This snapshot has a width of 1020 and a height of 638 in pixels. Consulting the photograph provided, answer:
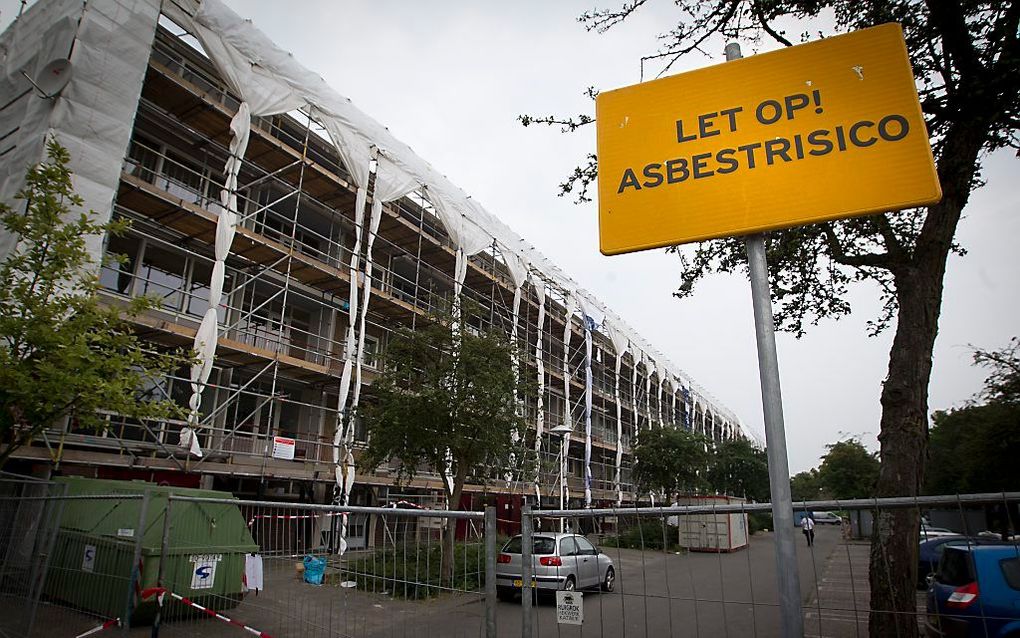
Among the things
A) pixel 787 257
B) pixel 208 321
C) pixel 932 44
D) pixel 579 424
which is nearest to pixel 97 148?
pixel 208 321

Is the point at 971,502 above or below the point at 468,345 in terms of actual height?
below

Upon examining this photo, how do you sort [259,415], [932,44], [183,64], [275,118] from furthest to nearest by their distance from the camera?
[275,118] → [259,415] → [183,64] → [932,44]

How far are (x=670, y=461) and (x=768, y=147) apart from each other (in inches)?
1153

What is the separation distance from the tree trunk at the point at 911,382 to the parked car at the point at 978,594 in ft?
1.40

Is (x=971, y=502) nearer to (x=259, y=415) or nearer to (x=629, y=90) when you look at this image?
(x=629, y=90)

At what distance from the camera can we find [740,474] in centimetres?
4716

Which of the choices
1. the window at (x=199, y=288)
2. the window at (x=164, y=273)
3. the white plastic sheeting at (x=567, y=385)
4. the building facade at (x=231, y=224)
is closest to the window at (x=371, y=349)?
the building facade at (x=231, y=224)

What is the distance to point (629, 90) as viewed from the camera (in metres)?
2.89

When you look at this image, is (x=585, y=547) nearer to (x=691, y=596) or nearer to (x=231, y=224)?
(x=691, y=596)

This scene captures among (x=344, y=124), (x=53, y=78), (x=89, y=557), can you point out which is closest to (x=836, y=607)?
(x=89, y=557)

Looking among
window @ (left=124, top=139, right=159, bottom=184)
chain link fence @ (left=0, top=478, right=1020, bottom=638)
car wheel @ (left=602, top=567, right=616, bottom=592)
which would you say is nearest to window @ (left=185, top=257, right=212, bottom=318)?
window @ (left=124, top=139, right=159, bottom=184)

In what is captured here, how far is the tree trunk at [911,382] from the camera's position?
178 inches

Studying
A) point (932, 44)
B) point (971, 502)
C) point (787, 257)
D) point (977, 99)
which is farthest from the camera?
point (787, 257)

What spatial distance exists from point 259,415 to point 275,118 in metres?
9.52
